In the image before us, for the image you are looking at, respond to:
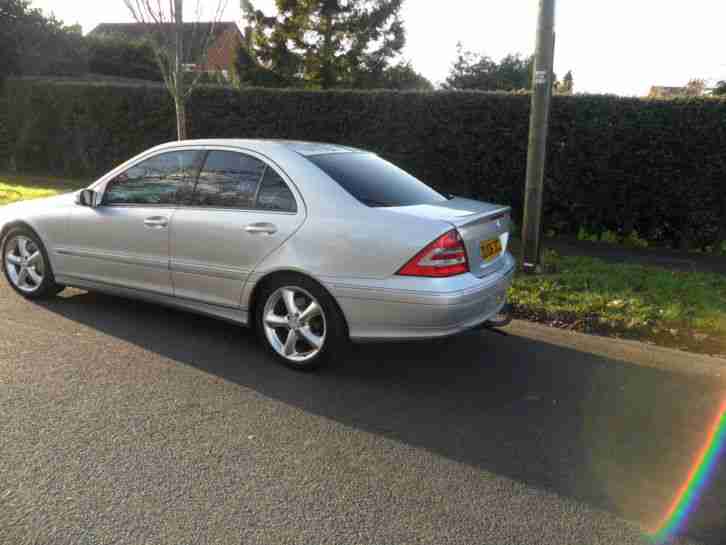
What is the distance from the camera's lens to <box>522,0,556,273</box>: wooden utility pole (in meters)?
6.79

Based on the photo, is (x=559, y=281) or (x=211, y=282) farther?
(x=559, y=281)

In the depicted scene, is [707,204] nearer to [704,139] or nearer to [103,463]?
[704,139]

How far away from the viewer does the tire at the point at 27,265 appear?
5.93 metres

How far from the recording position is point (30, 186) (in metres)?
13.8

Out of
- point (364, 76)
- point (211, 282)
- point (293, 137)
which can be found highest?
point (364, 76)

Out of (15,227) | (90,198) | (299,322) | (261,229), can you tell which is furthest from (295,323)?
(15,227)

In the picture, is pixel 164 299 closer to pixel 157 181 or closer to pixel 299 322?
pixel 157 181

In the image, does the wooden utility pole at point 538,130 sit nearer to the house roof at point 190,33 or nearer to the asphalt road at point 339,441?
the asphalt road at point 339,441

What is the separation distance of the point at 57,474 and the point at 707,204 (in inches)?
327

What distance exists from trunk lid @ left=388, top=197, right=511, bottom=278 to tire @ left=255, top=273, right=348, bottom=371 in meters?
0.78

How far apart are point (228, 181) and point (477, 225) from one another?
1.82 metres

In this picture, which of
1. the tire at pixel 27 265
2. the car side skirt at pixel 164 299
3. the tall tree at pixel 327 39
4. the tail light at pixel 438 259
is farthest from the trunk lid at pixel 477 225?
the tall tree at pixel 327 39

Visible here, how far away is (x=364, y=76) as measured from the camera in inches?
1070

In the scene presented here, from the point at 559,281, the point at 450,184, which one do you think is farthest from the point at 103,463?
the point at 450,184
